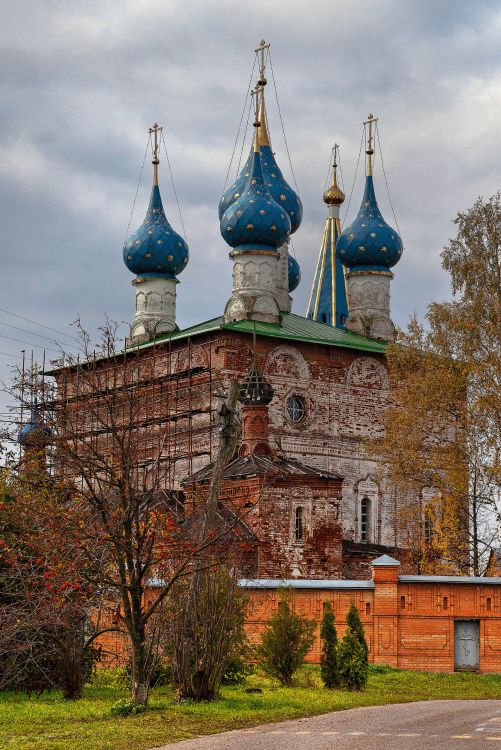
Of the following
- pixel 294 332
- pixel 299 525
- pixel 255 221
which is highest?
pixel 255 221

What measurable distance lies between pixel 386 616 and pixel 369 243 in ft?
52.5

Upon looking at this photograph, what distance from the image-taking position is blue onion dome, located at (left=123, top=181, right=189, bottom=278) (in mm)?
31219

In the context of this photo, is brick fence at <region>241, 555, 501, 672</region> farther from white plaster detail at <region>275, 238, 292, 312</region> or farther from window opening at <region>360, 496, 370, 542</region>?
white plaster detail at <region>275, 238, 292, 312</region>

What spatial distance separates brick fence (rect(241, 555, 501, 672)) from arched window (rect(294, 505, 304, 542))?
5359 mm

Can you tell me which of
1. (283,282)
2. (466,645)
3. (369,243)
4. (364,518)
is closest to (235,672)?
(466,645)

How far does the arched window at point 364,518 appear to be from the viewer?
2827 centimetres

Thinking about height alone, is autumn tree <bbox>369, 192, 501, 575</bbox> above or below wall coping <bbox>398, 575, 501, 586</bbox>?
above

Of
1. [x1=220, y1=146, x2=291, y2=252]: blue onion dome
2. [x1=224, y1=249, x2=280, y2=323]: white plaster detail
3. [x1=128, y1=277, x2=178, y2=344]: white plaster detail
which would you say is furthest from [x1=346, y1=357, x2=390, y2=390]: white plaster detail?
[x1=128, y1=277, x2=178, y2=344]: white plaster detail

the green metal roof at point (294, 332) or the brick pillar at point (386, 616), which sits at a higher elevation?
the green metal roof at point (294, 332)

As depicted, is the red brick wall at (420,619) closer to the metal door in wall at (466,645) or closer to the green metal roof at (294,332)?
the metal door in wall at (466,645)

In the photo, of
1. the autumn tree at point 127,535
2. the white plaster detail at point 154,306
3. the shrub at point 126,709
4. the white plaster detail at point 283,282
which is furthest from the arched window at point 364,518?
the shrub at point 126,709

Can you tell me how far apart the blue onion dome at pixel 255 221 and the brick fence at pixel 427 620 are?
13444 millimetres

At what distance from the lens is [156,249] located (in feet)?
102

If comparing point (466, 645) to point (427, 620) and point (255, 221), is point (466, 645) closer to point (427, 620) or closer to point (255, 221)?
point (427, 620)
